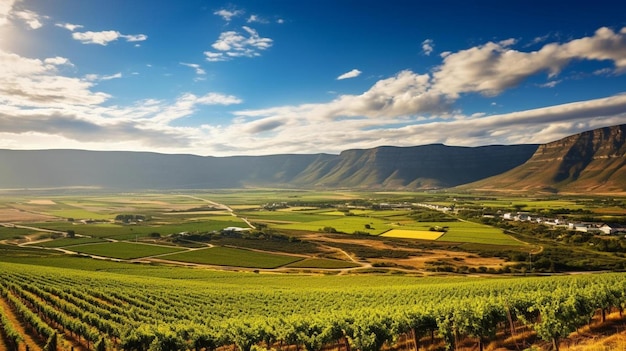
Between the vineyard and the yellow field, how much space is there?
59.7m

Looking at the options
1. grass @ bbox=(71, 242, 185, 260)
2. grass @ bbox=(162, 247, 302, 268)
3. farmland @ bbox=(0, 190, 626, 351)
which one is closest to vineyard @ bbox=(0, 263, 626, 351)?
farmland @ bbox=(0, 190, 626, 351)

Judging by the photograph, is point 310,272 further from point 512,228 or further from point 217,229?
point 512,228

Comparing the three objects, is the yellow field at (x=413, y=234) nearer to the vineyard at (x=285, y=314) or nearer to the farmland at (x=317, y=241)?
the farmland at (x=317, y=241)

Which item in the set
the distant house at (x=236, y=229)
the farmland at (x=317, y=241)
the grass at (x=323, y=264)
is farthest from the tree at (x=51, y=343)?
the distant house at (x=236, y=229)

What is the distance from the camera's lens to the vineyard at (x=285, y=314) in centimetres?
2992

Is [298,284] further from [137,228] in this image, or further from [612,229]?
[612,229]

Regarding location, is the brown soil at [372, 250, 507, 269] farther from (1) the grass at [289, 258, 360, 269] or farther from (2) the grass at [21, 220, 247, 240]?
(2) the grass at [21, 220, 247, 240]

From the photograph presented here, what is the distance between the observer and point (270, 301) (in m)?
56.1

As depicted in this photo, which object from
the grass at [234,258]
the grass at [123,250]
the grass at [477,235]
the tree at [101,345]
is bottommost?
the grass at [234,258]

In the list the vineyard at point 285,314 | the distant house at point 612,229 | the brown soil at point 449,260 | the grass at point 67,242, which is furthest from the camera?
the distant house at point 612,229

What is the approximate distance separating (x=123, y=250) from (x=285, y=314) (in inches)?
3749

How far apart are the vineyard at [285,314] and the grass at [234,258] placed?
78.6 feet

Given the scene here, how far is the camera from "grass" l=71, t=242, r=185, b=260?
382 ft

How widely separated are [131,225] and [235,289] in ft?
446
